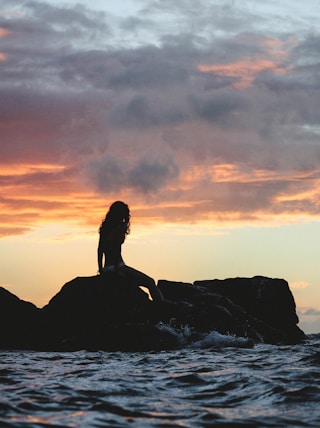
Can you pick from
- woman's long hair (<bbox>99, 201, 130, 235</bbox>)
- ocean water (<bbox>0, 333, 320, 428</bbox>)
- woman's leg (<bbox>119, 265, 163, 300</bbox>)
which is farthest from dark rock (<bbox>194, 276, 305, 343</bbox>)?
ocean water (<bbox>0, 333, 320, 428</bbox>)

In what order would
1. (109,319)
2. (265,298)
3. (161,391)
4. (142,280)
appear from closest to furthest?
(161,391) < (109,319) < (142,280) < (265,298)

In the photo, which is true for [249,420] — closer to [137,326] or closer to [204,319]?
[137,326]

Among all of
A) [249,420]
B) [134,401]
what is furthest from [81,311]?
[249,420]

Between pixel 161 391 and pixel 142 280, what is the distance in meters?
9.51

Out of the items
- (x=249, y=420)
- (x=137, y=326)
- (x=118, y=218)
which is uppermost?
(x=118, y=218)

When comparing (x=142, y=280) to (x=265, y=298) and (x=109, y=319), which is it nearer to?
(x=109, y=319)

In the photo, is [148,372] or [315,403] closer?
[315,403]

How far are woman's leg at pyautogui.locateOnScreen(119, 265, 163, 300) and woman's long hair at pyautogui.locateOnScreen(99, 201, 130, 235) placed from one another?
0.95 m

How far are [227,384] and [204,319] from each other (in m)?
8.53

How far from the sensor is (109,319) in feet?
54.1

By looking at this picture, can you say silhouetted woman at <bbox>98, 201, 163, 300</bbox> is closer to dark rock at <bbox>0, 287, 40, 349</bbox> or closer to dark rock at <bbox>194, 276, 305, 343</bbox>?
dark rock at <bbox>0, 287, 40, 349</bbox>

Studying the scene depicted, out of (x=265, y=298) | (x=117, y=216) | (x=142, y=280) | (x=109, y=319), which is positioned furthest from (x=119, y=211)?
(x=265, y=298)

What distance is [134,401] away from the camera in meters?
7.25

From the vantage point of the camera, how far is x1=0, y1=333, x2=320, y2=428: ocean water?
621cm
